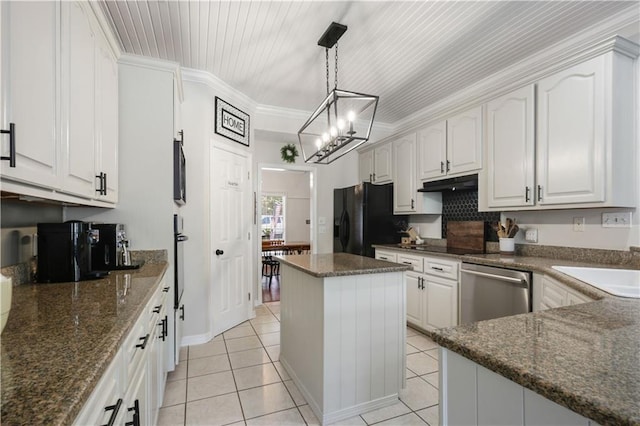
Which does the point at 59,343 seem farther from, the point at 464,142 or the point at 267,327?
the point at 464,142

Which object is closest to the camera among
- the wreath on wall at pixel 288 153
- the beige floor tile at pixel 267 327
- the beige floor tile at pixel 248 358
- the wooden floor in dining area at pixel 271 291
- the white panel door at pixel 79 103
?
the white panel door at pixel 79 103

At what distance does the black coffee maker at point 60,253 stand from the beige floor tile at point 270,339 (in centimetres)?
190

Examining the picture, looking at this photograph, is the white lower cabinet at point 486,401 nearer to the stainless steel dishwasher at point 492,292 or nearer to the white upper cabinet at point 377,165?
the stainless steel dishwasher at point 492,292

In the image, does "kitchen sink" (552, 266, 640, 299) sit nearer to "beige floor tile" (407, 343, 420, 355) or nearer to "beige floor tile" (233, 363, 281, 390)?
"beige floor tile" (407, 343, 420, 355)

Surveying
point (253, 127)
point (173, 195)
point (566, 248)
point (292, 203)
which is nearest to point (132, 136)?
point (173, 195)

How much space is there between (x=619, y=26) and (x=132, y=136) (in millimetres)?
3701

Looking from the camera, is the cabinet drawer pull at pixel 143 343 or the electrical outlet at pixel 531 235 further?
the electrical outlet at pixel 531 235

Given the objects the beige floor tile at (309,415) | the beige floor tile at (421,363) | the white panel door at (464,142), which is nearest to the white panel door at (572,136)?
the white panel door at (464,142)

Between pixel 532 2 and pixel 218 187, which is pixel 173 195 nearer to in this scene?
pixel 218 187

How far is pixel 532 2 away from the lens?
211cm

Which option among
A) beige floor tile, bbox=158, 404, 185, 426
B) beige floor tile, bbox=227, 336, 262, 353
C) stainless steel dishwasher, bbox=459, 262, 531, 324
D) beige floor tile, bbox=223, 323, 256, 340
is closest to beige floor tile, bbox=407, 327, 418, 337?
stainless steel dishwasher, bbox=459, 262, 531, 324

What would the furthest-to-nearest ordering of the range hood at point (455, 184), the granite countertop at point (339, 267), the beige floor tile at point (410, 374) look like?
the range hood at point (455, 184) → the beige floor tile at point (410, 374) → the granite countertop at point (339, 267)

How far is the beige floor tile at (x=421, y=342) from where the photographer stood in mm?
2953

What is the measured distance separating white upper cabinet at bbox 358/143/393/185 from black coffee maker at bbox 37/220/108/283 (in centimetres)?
353
